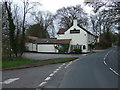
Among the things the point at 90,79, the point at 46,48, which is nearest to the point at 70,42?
the point at 46,48

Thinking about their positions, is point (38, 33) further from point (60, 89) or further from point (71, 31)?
point (60, 89)

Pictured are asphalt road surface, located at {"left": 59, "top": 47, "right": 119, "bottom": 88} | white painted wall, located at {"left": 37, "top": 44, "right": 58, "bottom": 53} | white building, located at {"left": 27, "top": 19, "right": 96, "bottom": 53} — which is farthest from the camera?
white painted wall, located at {"left": 37, "top": 44, "right": 58, "bottom": 53}

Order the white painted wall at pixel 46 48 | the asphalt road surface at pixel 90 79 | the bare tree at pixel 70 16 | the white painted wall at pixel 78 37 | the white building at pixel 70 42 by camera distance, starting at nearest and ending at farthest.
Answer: the asphalt road surface at pixel 90 79, the white building at pixel 70 42, the white painted wall at pixel 78 37, the white painted wall at pixel 46 48, the bare tree at pixel 70 16

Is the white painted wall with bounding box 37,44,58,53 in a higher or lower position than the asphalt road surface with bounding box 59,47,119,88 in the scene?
higher

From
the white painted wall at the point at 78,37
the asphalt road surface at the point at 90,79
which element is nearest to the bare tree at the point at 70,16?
the white painted wall at the point at 78,37

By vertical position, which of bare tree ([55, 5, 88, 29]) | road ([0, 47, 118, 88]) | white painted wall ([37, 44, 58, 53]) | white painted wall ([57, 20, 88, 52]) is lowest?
road ([0, 47, 118, 88])

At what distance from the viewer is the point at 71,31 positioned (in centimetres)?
5269

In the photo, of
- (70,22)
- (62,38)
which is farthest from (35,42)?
(70,22)

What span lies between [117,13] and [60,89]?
13.8m

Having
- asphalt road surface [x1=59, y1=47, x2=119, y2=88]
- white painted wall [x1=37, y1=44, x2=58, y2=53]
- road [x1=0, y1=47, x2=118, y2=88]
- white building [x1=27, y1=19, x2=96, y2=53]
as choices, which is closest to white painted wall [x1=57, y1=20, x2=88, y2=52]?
white building [x1=27, y1=19, x2=96, y2=53]

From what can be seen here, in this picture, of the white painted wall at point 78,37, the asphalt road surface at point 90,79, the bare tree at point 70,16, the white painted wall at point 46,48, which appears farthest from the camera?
A: the bare tree at point 70,16

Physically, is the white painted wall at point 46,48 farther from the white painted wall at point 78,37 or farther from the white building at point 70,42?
the white painted wall at point 78,37

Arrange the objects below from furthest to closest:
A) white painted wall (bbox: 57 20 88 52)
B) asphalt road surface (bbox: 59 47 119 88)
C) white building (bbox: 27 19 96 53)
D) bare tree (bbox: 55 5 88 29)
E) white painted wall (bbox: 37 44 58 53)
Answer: bare tree (bbox: 55 5 88 29)
white painted wall (bbox: 37 44 58 53)
white painted wall (bbox: 57 20 88 52)
white building (bbox: 27 19 96 53)
asphalt road surface (bbox: 59 47 119 88)

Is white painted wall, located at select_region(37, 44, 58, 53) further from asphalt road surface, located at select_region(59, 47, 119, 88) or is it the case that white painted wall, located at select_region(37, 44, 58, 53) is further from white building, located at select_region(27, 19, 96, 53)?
asphalt road surface, located at select_region(59, 47, 119, 88)
